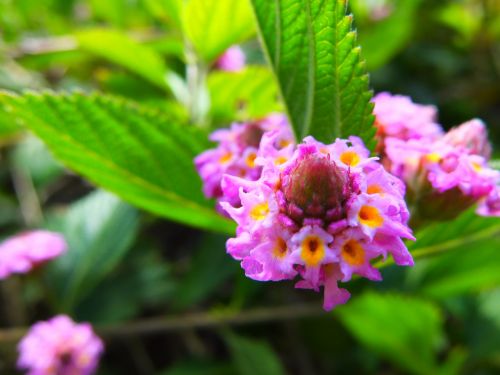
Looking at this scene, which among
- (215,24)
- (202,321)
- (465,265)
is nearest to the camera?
(215,24)

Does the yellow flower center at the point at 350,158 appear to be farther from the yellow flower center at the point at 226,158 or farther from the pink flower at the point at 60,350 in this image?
the pink flower at the point at 60,350

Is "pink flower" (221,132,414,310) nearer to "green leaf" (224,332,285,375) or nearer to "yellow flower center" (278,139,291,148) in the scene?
"yellow flower center" (278,139,291,148)

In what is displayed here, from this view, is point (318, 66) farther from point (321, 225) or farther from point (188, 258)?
point (188, 258)

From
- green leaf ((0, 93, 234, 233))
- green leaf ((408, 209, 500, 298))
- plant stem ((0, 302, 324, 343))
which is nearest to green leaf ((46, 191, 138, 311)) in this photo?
plant stem ((0, 302, 324, 343))

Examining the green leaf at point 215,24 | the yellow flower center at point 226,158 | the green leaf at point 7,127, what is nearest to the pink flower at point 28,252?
the green leaf at point 7,127

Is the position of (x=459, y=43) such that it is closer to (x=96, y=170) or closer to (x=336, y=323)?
Answer: (x=336, y=323)

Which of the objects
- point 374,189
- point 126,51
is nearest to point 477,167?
point 374,189
